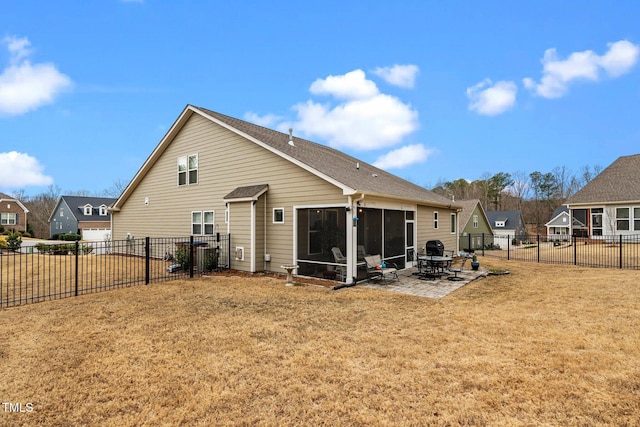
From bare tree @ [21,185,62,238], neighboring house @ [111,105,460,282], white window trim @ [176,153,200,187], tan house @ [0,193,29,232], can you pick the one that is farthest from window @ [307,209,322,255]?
bare tree @ [21,185,62,238]

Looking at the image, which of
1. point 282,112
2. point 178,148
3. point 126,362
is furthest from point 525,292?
point 282,112

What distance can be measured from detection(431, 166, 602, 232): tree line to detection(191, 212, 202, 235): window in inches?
1817

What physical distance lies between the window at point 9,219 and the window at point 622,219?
6605cm

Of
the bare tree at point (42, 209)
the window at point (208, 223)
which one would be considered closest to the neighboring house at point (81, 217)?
the bare tree at point (42, 209)

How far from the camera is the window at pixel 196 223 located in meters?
13.6

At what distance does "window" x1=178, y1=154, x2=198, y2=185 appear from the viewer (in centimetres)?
1382

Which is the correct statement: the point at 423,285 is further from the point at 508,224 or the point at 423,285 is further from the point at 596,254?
the point at 508,224

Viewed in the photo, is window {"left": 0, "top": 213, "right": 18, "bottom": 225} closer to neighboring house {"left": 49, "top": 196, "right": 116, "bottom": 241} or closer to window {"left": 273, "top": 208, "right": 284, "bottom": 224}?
neighboring house {"left": 49, "top": 196, "right": 116, "bottom": 241}

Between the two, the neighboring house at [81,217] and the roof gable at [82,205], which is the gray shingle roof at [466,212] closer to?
the neighboring house at [81,217]

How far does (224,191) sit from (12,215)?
49.2 m

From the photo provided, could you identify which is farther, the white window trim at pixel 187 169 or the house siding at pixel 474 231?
the house siding at pixel 474 231

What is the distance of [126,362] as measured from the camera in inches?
160

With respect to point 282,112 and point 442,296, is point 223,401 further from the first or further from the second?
point 282,112

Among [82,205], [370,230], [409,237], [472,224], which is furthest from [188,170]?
[82,205]
